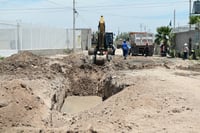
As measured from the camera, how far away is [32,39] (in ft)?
142

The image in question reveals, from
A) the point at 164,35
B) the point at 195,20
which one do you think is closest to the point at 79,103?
the point at 195,20

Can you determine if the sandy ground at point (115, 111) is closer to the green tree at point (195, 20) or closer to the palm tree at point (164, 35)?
the green tree at point (195, 20)

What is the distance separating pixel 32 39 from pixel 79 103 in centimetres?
2003

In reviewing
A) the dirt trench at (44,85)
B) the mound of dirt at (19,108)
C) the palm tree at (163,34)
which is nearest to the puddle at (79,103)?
the dirt trench at (44,85)

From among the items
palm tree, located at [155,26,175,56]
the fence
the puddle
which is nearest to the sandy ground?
the puddle

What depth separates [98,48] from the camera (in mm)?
29953

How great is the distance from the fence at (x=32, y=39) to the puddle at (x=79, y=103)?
45.1 ft

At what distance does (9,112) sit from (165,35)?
43.4 metres

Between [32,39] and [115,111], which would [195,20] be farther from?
[115,111]

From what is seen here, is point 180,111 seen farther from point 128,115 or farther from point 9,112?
point 9,112

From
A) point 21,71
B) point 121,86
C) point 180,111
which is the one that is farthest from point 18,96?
point 21,71

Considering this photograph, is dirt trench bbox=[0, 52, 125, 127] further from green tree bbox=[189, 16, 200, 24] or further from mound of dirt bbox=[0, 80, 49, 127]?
green tree bbox=[189, 16, 200, 24]

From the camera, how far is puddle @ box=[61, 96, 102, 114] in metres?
22.9

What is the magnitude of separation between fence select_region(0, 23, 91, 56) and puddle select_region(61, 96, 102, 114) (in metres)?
13.8
